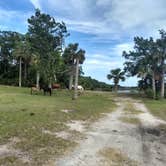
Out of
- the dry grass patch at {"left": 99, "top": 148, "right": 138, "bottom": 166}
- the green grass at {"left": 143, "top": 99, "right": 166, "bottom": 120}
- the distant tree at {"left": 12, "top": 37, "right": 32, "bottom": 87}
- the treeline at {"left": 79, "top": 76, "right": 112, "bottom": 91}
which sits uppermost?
the distant tree at {"left": 12, "top": 37, "right": 32, "bottom": 87}

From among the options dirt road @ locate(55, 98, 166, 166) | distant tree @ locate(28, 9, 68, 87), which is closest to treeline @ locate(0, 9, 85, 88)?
distant tree @ locate(28, 9, 68, 87)

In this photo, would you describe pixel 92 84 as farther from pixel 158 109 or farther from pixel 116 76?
pixel 158 109

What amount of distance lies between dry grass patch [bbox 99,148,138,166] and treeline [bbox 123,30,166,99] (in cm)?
4504

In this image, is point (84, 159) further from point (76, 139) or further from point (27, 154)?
point (76, 139)

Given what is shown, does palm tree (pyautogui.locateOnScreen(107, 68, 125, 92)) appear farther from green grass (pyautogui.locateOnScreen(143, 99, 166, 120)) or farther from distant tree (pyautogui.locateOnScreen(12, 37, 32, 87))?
green grass (pyautogui.locateOnScreen(143, 99, 166, 120))

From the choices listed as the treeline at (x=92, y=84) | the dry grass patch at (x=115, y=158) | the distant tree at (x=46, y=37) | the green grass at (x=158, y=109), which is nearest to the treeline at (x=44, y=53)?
the distant tree at (x=46, y=37)

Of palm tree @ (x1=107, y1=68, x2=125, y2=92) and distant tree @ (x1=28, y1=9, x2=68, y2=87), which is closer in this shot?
distant tree @ (x1=28, y1=9, x2=68, y2=87)

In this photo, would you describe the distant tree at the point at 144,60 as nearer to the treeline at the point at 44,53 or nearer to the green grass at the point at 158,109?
the treeline at the point at 44,53

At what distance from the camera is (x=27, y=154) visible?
8.68m

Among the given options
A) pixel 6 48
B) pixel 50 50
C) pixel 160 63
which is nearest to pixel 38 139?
pixel 50 50

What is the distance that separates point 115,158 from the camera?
873cm

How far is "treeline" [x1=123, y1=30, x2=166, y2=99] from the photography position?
180 feet

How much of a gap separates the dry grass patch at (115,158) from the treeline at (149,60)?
45.0 m

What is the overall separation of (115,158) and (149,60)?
4804 centimetres
